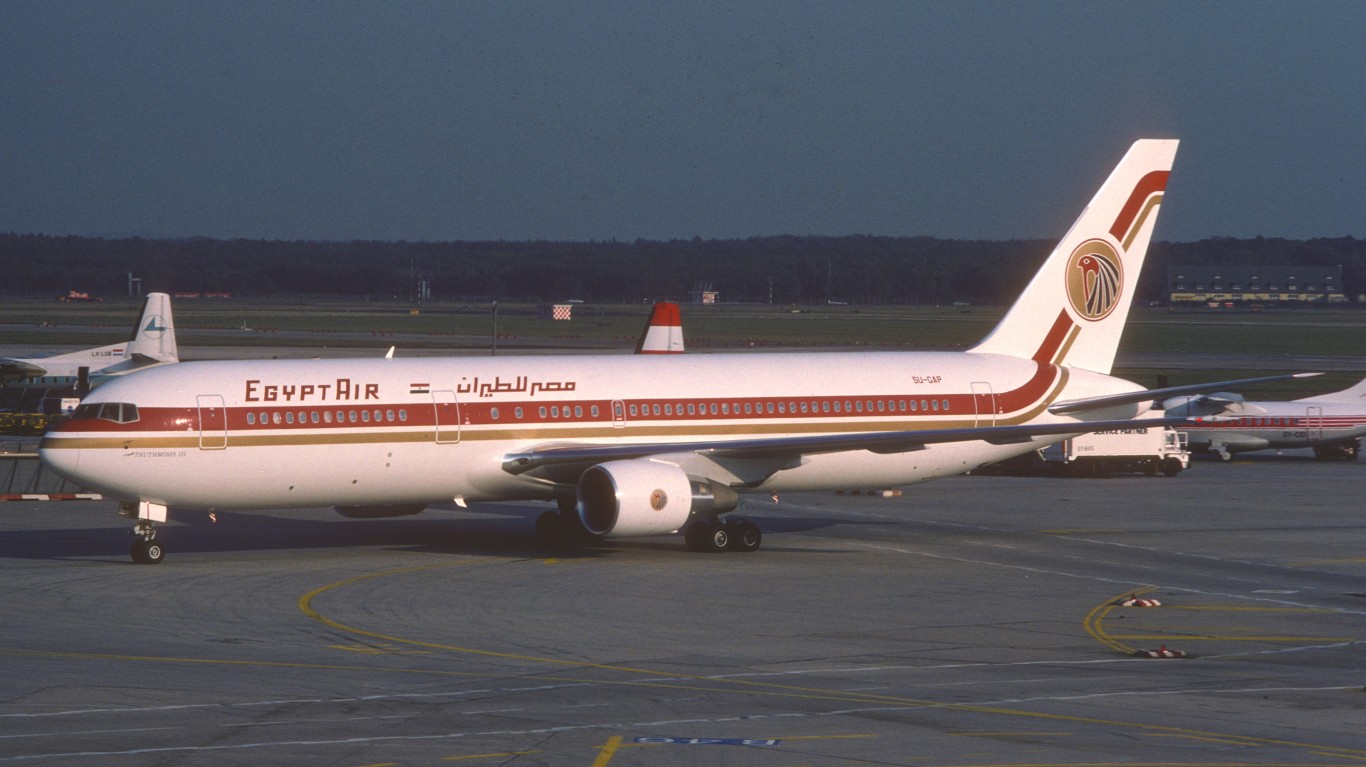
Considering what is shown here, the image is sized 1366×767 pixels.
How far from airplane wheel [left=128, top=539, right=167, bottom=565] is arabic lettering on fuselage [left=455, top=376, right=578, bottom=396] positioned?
7332 mm

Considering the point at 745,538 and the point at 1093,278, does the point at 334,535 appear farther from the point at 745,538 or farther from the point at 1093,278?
the point at 1093,278

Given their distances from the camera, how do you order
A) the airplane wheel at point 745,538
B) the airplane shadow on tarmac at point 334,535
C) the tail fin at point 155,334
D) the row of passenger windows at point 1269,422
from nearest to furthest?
the airplane wheel at point 745,538 < the airplane shadow on tarmac at point 334,535 < the row of passenger windows at point 1269,422 < the tail fin at point 155,334

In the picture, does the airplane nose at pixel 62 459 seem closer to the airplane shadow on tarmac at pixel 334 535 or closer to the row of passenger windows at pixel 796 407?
the airplane shadow on tarmac at pixel 334 535

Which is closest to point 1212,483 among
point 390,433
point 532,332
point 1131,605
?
point 1131,605

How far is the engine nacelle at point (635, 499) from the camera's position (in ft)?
113

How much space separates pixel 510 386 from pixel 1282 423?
37.2m

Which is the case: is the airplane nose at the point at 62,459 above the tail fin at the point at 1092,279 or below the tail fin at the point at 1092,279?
below

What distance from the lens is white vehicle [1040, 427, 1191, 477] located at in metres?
58.4

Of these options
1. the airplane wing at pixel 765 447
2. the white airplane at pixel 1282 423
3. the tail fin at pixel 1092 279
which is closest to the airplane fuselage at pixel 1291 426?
the white airplane at pixel 1282 423

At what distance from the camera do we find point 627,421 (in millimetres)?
38219

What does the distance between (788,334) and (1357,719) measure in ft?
430

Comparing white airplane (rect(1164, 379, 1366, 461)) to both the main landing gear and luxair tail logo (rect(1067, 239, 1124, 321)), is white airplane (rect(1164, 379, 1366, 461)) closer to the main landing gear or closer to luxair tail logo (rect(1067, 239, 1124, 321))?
luxair tail logo (rect(1067, 239, 1124, 321))

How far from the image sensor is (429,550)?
38.2m

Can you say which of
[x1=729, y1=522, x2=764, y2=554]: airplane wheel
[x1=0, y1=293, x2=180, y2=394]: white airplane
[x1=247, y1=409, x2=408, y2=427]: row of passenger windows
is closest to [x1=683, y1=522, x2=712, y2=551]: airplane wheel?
[x1=729, y1=522, x2=764, y2=554]: airplane wheel
